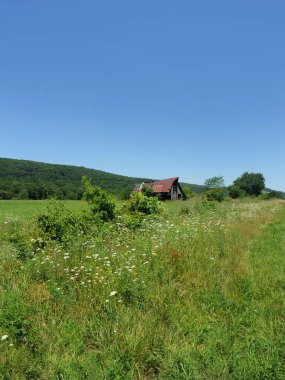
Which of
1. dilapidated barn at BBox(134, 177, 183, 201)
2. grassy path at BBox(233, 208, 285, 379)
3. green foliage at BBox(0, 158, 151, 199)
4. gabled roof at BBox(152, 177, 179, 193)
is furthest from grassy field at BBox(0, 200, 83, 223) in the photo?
green foliage at BBox(0, 158, 151, 199)

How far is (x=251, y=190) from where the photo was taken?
120 meters

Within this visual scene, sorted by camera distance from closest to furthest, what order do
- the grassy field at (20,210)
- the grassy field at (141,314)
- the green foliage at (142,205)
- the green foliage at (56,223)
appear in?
the grassy field at (141,314) → the green foliage at (56,223) → the green foliage at (142,205) → the grassy field at (20,210)

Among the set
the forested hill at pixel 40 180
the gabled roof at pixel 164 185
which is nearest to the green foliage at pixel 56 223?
the gabled roof at pixel 164 185

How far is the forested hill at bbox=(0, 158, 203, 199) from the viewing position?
3671 inches

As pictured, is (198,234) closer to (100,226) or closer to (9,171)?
(100,226)

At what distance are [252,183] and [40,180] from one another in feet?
263

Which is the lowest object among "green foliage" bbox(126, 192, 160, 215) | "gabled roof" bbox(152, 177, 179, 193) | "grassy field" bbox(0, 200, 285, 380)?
"grassy field" bbox(0, 200, 285, 380)

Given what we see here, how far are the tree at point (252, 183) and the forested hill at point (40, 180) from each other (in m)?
45.5

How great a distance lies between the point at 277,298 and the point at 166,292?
1668 mm

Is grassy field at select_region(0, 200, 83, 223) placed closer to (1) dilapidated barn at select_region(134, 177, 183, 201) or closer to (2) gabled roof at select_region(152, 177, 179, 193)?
(1) dilapidated barn at select_region(134, 177, 183, 201)

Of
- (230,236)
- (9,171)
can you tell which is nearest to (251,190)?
(9,171)

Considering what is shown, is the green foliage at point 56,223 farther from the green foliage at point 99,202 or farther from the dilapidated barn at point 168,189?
the dilapidated barn at point 168,189

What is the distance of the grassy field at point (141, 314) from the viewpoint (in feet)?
9.98

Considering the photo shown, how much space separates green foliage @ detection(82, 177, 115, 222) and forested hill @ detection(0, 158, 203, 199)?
78.0 m
